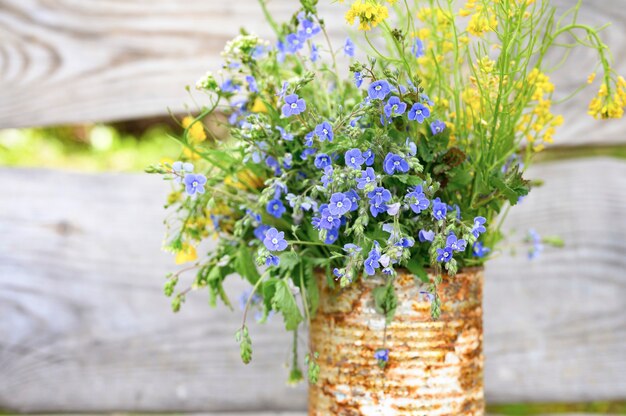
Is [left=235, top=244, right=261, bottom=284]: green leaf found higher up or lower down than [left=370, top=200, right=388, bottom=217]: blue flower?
lower down

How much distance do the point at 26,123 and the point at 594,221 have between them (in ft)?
3.66

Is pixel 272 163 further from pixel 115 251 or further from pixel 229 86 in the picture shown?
pixel 115 251

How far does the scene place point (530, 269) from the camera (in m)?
1.43

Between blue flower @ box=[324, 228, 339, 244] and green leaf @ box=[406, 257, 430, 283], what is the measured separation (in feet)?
0.28

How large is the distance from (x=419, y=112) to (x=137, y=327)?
0.88 m

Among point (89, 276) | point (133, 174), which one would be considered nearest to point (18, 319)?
point (89, 276)

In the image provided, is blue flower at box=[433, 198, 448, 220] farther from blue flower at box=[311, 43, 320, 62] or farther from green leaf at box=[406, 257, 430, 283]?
blue flower at box=[311, 43, 320, 62]

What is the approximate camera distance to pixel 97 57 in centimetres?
147

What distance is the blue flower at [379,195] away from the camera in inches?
30.7

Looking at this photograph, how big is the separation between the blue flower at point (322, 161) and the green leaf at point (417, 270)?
15 cm

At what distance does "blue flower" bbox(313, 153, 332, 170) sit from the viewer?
2.66ft

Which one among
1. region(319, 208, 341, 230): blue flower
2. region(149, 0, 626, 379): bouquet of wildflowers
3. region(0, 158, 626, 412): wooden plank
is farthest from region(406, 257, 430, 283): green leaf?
region(0, 158, 626, 412): wooden plank

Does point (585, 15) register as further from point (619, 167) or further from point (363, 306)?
point (363, 306)

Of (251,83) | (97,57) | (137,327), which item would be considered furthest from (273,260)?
(97,57)
